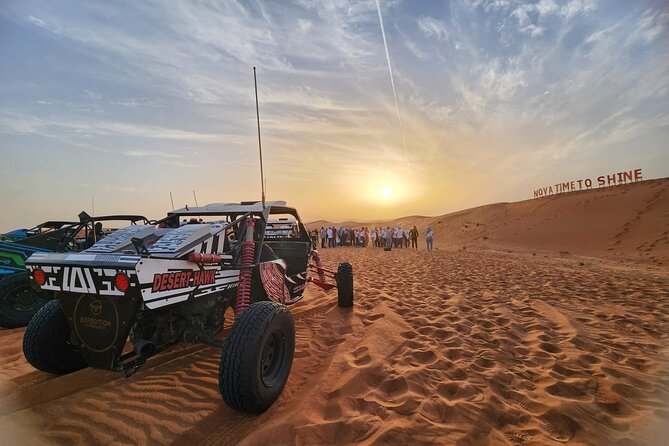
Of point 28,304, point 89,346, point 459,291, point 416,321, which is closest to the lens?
point 89,346

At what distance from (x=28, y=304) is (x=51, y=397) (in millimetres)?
3800

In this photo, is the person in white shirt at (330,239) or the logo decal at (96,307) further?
the person in white shirt at (330,239)

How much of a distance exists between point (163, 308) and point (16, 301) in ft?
16.0

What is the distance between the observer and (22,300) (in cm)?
598

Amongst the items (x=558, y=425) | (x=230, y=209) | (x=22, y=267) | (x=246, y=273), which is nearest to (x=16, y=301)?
(x=22, y=267)

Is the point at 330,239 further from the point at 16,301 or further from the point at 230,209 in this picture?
the point at 230,209

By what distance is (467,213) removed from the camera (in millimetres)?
49938

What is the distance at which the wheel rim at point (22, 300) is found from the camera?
5824 millimetres

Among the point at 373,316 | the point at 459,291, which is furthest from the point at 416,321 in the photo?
the point at 459,291

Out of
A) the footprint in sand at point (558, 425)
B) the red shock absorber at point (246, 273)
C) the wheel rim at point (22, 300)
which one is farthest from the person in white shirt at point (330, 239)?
the footprint in sand at point (558, 425)

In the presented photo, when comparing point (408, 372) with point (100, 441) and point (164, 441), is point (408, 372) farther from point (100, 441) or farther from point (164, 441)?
point (100, 441)

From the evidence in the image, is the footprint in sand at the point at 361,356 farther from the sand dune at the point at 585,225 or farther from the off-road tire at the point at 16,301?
the sand dune at the point at 585,225

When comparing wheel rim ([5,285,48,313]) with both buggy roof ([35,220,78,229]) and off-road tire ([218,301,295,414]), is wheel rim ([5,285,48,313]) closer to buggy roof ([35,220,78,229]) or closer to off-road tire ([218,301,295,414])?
buggy roof ([35,220,78,229])

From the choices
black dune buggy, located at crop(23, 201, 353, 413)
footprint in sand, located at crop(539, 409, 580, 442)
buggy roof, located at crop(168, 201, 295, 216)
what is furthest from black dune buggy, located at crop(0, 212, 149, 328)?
footprint in sand, located at crop(539, 409, 580, 442)
